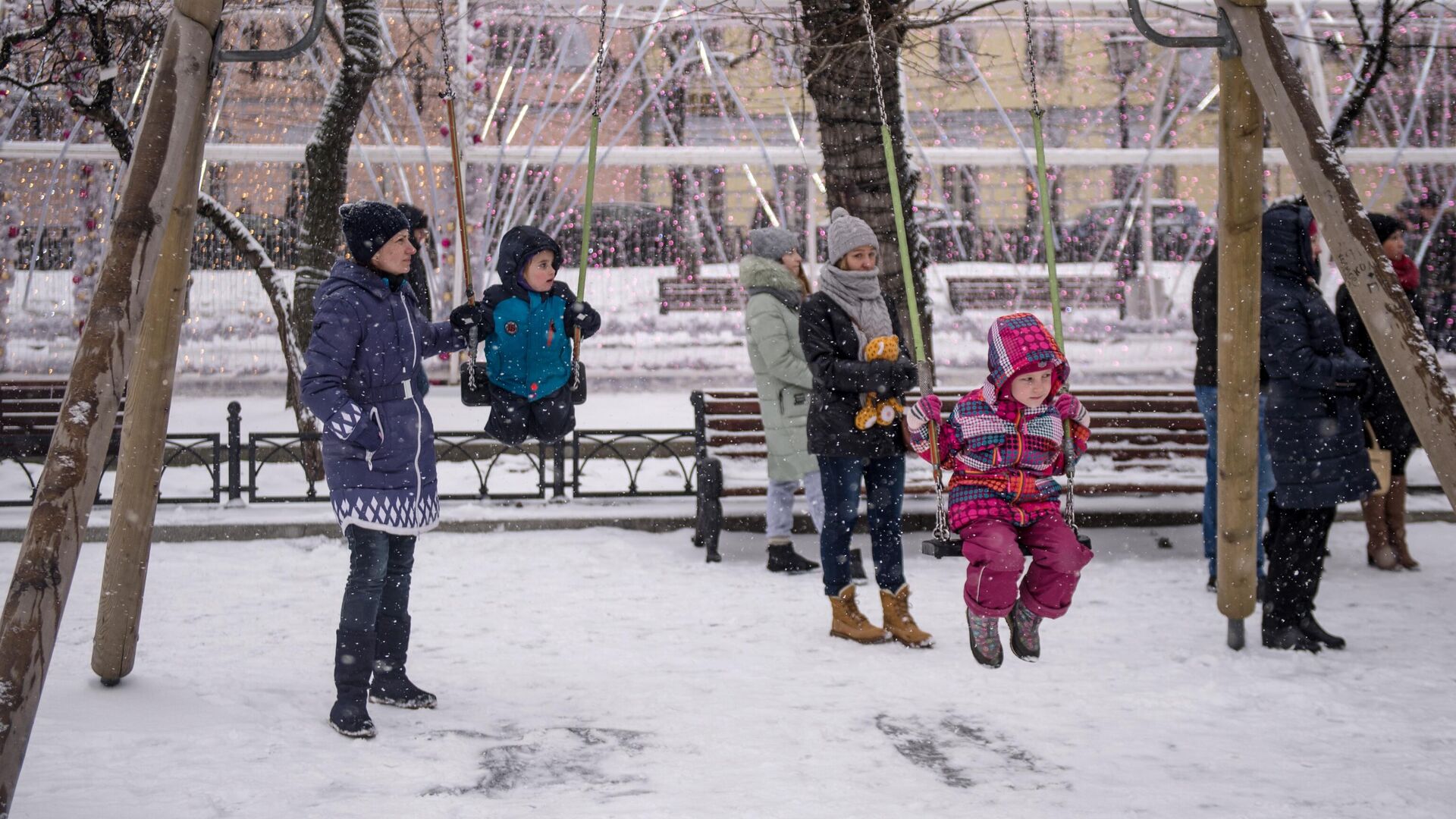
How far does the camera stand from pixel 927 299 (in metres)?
9.45

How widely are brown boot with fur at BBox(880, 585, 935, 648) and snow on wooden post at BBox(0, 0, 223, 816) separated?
3.25 metres

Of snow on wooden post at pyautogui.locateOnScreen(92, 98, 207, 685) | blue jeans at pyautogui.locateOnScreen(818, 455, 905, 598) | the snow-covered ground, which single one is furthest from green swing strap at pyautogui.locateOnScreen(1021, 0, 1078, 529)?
snow on wooden post at pyautogui.locateOnScreen(92, 98, 207, 685)

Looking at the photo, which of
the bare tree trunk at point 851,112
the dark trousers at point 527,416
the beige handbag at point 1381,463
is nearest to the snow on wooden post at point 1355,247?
the dark trousers at point 527,416

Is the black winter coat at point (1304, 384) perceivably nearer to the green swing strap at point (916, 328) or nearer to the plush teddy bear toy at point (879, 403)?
the plush teddy bear toy at point (879, 403)

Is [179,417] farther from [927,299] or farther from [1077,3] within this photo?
[1077,3]

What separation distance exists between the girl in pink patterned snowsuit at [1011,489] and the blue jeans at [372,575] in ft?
5.80

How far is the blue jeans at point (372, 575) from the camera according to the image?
4.51 metres

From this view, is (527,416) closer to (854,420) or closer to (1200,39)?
(854,420)

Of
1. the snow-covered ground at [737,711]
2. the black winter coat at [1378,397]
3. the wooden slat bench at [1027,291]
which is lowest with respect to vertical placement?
the snow-covered ground at [737,711]

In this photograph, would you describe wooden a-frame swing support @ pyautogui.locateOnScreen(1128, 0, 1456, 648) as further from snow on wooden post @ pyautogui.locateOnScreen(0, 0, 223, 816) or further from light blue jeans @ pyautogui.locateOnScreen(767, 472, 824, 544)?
snow on wooden post @ pyautogui.locateOnScreen(0, 0, 223, 816)

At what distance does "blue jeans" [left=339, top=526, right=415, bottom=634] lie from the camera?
451cm

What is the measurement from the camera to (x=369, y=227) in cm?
445

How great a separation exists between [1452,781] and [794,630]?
2790 mm

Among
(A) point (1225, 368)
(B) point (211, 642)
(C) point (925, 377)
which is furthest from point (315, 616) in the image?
(A) point (1225, 368)
